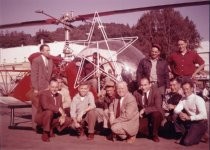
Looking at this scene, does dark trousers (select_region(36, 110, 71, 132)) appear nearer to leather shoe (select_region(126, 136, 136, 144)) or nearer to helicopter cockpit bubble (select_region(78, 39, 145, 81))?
leather shoe (select_region(126, 136, 136, 144))

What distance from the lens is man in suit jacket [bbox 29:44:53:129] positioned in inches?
250

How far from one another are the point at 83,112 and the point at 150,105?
1212 millimetres

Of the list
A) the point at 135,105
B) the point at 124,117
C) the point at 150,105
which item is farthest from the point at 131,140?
the point at 150,105

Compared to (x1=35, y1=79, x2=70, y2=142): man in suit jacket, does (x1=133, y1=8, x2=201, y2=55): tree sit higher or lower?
higher

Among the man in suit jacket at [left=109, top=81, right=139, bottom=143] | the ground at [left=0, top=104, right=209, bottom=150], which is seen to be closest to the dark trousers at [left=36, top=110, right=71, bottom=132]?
the ground at [left=0, top=104, right=209, bottom=150]

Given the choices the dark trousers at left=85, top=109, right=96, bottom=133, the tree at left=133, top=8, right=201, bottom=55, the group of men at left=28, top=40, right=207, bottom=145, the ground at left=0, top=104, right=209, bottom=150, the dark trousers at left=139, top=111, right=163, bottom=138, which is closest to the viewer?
the ground at left=0, top=104, right=209, bottom=150

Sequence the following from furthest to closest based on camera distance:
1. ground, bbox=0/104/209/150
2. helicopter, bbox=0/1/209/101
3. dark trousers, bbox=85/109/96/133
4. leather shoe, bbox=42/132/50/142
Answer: helicopter, bbox=0/1/209/101 → dark trousers, bbox=85/109/96/133 → leather shoe, bbox=42/132/50/142 → ground, bbox=0/104/209/150

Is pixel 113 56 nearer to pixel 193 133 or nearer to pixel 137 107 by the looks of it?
pixel 137 107

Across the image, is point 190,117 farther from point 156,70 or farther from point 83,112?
point 83,112

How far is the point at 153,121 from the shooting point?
5.34 m

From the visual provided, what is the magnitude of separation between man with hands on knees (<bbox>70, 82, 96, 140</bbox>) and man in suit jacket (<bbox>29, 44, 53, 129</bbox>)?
0.90m

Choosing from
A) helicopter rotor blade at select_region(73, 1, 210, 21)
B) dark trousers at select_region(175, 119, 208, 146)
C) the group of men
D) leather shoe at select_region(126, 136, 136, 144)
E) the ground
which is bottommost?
the ground

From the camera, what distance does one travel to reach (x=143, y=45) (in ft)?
75.0

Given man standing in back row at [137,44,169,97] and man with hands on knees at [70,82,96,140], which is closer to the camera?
man with hands on knees at [70,82,96,140]
